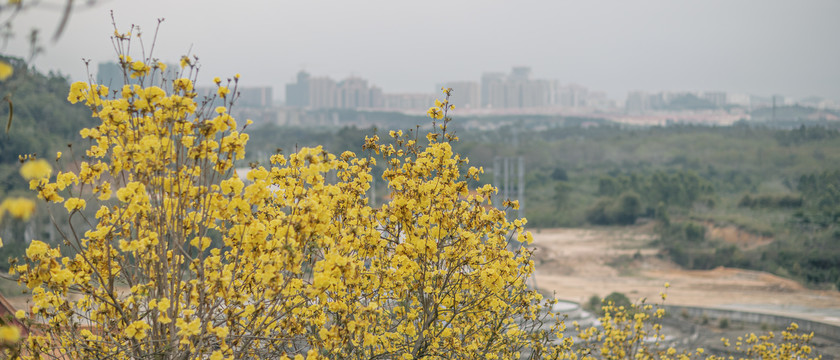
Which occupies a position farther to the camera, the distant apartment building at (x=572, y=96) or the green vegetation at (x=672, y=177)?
the distant apartment building at (x=572, y=96)

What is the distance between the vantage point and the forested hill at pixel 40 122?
2636cm

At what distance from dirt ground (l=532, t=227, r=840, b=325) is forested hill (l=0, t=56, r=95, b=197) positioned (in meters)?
18.9

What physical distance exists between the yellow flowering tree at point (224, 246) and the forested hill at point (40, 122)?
22.2 meters

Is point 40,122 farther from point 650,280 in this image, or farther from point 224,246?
point 224,246

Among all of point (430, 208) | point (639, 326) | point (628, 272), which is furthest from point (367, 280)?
point (628, 272)

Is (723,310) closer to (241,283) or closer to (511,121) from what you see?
(241,283)

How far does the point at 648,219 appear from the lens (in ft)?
143

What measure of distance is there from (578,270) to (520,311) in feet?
98.7

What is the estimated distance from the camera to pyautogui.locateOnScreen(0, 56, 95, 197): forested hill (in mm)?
26359

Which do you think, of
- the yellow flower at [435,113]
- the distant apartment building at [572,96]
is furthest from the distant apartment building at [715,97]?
the yellow flower at [435,113]

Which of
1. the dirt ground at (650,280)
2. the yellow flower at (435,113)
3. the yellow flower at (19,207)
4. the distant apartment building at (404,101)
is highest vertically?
the distant apartment building at (404,101)

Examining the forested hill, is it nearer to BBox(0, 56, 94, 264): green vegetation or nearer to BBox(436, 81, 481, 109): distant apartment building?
BBox(0, 56, 94, 264): green vegetation

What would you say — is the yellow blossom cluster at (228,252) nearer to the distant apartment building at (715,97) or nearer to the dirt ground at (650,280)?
the dirt ground at (650,280)

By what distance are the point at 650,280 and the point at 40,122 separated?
25.5 meters
